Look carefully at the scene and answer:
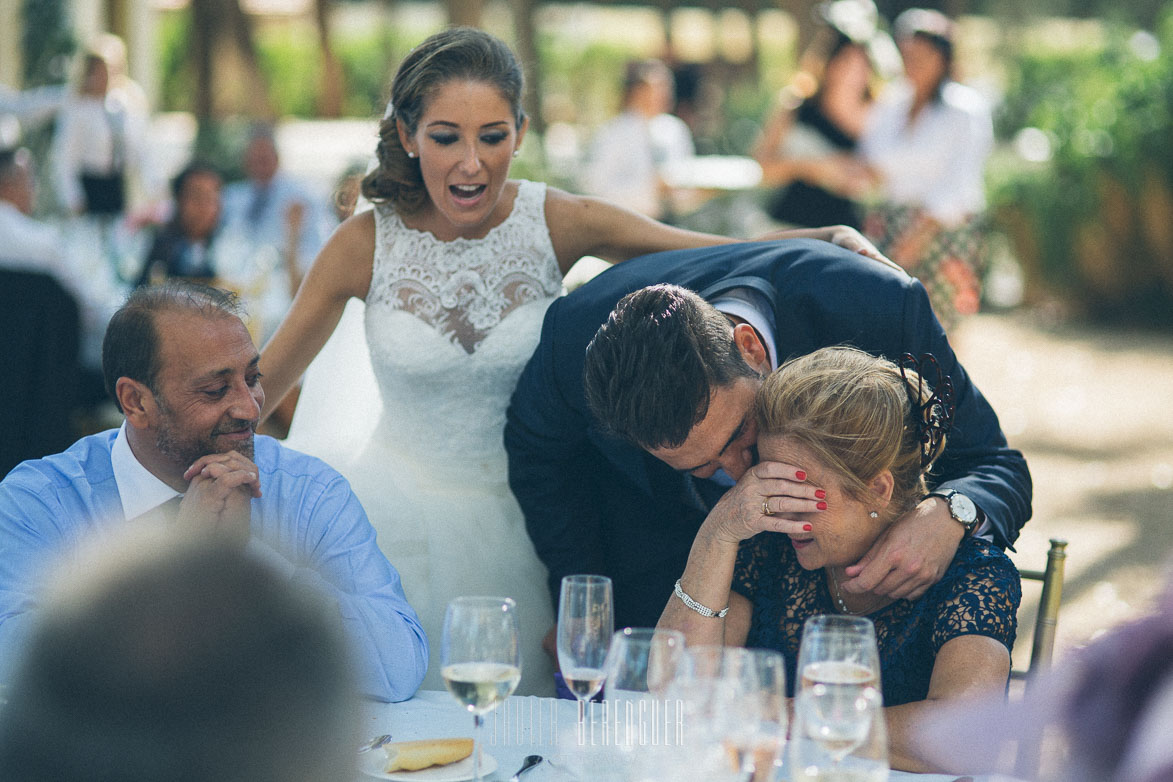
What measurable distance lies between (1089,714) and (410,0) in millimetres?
21896

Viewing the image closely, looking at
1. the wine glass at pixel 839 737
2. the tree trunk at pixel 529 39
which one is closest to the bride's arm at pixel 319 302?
the wine glass at pixel 839 737

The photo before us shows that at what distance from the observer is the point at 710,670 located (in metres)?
1.48

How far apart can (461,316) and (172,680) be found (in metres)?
2.55

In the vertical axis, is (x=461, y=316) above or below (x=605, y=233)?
below

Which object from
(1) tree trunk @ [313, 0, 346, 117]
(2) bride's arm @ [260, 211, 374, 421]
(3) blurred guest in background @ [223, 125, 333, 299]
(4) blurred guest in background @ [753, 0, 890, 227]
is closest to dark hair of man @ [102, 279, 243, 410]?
(2) bride's arm @ [260, 211, 374, 421]

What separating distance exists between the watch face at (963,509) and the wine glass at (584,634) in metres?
0.76

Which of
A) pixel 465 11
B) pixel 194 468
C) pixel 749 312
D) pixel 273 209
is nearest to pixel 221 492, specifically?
pixel 194 468

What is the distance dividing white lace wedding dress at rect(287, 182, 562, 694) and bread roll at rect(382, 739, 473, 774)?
1402mm

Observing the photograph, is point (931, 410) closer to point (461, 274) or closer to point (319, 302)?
point (461, 274)

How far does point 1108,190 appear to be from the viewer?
10.9m

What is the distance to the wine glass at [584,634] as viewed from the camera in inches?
69.1

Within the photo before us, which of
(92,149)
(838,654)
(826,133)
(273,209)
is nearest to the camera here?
(838,654)

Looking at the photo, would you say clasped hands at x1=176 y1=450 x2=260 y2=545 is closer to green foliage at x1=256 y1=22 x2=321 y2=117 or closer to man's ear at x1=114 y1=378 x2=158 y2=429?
man's ear at x1=114 y1=378 x2=158 y2=429

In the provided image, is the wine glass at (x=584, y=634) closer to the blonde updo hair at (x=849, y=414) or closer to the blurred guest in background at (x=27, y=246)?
the blonde updo hair at (x=849, y=414)
